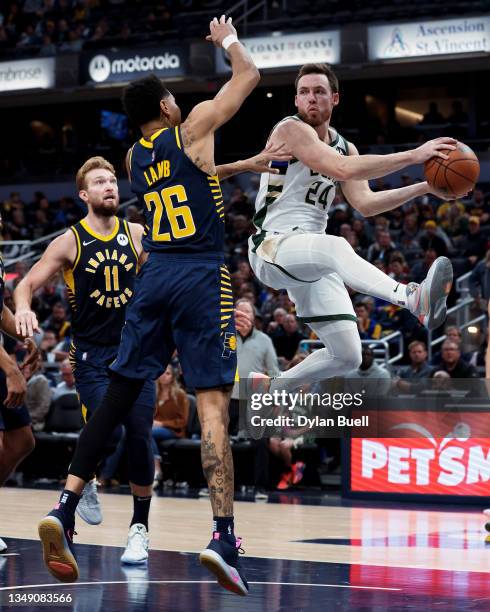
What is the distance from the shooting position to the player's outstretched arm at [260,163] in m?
6.30

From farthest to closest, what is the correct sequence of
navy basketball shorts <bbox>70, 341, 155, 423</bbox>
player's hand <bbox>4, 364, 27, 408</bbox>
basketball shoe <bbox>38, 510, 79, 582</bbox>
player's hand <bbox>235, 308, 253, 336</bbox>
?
player's hand <bbox>235, 308, 253, 336</bbox>, navy basketball shorts <bbox>70, 341, 155, 423</bbox>, player's hand <bbox>4, 364, 27, 408</bbox>, basketball shoe <bbox>38, 510, 79, 582</bbox>

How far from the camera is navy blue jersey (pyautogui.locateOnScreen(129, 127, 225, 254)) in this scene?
5.36 metres

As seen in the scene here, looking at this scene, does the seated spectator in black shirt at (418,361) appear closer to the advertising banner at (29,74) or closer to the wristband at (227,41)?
the wristband at (227,41)

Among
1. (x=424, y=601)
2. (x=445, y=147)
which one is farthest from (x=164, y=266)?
(x=424, y=601)

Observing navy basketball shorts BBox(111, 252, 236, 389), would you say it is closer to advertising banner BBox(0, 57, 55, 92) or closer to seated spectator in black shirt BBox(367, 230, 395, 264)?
seated spectator in black shirt BBox(367, 230, 395, 264)

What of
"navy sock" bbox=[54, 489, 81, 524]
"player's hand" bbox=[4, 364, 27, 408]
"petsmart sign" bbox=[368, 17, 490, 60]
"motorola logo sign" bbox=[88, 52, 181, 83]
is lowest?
"navy sock" bbox=[54, 489, 81, 524]

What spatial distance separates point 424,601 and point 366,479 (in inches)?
266

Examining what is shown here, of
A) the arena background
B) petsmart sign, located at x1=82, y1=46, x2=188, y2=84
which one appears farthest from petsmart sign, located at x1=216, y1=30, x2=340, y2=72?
petsmart sign, located at x1=82, y1=46, x2=188, y2=84

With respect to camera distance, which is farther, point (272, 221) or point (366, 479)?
point (366, 479)

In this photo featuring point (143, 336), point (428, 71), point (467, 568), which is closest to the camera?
A: point (143, 336)

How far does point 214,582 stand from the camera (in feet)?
19.8

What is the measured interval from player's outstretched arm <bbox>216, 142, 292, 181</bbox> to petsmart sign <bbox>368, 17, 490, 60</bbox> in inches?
614

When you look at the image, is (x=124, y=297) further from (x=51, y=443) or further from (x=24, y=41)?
(x=24, y=41)

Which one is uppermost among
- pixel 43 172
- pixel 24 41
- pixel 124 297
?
pixel 24 41
